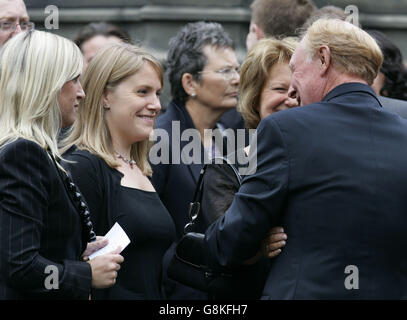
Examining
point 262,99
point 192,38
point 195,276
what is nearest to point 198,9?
point 192,38

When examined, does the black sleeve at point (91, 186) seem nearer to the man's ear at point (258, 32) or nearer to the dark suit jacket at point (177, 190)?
the dark suit jacket at point (177, 190)

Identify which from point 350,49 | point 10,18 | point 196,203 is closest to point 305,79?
point 350,49

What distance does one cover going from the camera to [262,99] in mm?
4301

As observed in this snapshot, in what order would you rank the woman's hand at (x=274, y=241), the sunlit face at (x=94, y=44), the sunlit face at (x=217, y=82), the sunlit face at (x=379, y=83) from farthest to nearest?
1. the sunlit face at (x=94, y=44)
2. the sunlit face at (x=217, y=82)
3. the sunlit face at (x=379, y=83)
4. the woman's hand at (x=274, y=241)

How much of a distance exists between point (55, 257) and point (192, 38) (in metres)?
2.80

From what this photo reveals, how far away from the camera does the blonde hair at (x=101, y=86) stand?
4.13 m

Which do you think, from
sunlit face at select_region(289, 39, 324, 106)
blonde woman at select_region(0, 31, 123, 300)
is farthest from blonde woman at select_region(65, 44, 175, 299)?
sunlit face at select_region(289, 39, 324, 106)

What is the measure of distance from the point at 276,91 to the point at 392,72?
134 cm

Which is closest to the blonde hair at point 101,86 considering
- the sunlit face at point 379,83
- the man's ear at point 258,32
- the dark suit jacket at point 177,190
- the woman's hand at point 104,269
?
the dark suit jacket at point 177,190

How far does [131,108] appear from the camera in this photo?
4246 mm

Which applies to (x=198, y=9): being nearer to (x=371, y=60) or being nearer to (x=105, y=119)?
(x=105, y=119)

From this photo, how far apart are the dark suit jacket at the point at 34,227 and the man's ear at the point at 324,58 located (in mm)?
1203

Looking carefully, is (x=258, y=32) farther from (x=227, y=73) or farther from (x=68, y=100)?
(x=68, y=100)
